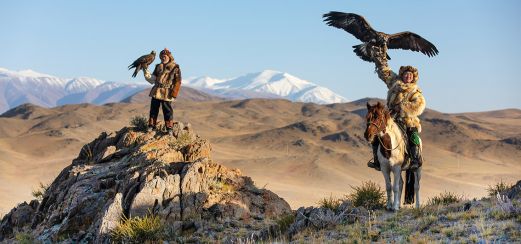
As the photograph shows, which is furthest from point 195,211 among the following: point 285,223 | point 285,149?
point 285,149

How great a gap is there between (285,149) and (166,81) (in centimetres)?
4505

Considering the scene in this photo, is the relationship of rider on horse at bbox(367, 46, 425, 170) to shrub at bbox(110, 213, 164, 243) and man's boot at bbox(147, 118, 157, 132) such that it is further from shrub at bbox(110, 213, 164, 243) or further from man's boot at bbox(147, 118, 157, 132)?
man's boot at bbox(147, 118, 157, 132)

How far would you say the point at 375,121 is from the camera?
10.7 metres

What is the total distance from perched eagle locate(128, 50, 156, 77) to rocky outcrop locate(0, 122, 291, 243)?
2.34 meters

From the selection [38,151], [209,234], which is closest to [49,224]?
[209,234]

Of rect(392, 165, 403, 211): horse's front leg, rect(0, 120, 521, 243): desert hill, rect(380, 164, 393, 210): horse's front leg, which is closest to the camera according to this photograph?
rect(0, 120, 521, 243): desert hill

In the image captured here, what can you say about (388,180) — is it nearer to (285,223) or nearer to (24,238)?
(285,223)

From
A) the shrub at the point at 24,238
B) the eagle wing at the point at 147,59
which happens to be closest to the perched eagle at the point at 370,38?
the eagle wing at the point at 147,59

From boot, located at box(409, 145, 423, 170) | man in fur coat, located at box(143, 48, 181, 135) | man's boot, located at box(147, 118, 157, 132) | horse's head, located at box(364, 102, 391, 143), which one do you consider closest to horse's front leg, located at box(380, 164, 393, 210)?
boot, located at box(409, 145, 423, 170)

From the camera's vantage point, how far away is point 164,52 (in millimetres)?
16375

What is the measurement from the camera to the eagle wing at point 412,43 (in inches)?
525

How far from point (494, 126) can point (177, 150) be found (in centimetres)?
9490

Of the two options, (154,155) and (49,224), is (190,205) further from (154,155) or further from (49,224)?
(49,224)

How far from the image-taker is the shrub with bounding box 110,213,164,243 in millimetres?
10906
